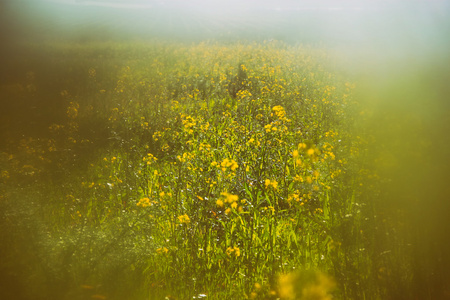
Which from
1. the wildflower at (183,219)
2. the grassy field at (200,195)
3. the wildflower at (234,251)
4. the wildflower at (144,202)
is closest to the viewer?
the grassy field at (200,195)

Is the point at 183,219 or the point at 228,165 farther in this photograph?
the point at 228,165

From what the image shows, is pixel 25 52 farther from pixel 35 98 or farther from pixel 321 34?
pixel 321 34

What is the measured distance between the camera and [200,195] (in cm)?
320

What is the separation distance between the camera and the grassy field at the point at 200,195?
99.7 inches

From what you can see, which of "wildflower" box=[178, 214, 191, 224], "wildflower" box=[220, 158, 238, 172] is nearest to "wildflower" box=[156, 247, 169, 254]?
"wildflower" box=[178, 214, 191, 224]

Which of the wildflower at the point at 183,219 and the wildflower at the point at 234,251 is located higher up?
the wildflower at the point at 183,219

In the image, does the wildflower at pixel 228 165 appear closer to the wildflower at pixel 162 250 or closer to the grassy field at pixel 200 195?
Answer: the grassy field at pixel 200 195

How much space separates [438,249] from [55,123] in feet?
16.3

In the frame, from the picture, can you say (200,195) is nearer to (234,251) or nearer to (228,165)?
(228,165)

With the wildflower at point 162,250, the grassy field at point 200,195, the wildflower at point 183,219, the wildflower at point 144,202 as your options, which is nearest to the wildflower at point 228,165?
the grassy field at point 200,195

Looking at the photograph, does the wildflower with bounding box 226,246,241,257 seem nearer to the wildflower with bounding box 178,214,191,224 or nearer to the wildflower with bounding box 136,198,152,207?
the wildflower with bounding box 178,214,191,224

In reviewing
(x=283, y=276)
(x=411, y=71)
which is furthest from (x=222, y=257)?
(x=411, y=71)

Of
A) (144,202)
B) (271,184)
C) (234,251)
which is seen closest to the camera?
(234,251)

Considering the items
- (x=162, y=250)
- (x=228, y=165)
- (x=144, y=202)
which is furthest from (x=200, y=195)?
(x=162, y=250)
